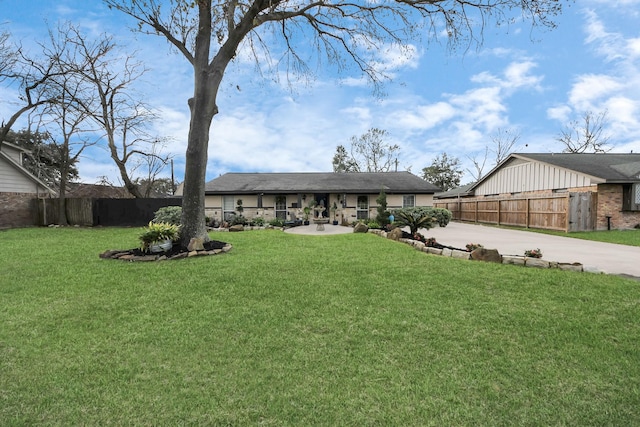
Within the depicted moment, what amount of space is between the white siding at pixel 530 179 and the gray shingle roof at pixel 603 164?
38 centimetres

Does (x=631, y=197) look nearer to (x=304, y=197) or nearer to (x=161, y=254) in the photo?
(x=304, y=197)

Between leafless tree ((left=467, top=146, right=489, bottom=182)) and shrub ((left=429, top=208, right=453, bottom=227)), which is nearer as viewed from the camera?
shrub ((left=429, top=208, right=453, bottom=227))

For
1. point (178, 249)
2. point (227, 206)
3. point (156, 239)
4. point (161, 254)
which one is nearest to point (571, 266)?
point (178, 249)

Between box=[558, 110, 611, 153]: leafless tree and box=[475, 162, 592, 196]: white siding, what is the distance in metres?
15.5

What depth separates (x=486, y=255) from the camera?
6.42 metres

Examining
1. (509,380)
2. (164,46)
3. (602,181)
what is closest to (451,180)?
(602,181)

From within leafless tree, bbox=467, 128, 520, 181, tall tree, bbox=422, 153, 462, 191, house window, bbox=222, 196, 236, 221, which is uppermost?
leafless tree, bbox=467, 128, 520, 181

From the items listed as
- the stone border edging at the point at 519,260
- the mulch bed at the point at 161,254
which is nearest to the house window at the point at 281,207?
the mulch bed at the point at 161,254

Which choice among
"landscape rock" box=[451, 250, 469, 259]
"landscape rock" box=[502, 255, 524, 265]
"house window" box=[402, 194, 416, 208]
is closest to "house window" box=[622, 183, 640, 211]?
"house window" box=[402, 194, 416, 208]

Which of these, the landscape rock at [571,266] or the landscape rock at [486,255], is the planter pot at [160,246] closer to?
the landscape rock at [486,255]

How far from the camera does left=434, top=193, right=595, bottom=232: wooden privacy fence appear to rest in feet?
45.0

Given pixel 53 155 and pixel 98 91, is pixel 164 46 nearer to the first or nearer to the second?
pixel 98 91

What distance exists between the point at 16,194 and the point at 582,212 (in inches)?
1134

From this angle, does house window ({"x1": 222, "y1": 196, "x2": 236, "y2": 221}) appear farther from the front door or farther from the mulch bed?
the mulch bed
